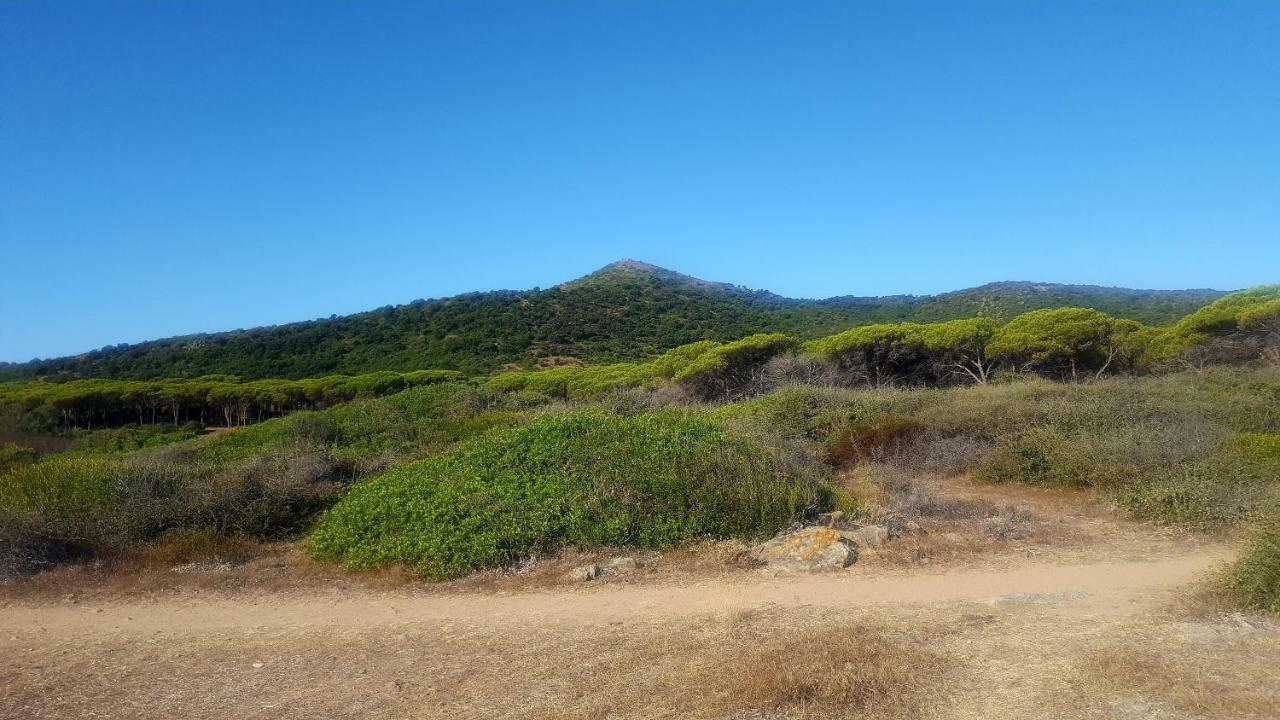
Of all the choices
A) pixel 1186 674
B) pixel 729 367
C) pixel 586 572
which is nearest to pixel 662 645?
pixel 586 572

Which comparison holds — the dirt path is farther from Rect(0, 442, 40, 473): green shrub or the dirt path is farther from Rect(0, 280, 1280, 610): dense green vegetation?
Rect(0, 442, 40, 473): green shrub

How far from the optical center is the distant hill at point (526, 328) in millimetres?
46781

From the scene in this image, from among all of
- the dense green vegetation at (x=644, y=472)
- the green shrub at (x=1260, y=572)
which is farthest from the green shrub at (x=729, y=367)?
the green shrub at (x=1260, y=572)

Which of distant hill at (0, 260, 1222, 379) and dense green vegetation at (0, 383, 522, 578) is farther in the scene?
distant hill at (0, 260, 1222, 379)

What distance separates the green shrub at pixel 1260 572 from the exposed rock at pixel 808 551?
2947 mm

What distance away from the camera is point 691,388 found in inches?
946

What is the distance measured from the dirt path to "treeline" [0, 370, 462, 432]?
2634 cm

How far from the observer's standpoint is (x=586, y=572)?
25.0 ft

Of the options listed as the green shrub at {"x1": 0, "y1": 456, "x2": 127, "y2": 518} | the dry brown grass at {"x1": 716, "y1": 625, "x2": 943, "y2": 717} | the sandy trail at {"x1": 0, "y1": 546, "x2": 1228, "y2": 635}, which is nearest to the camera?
the dry brown grass at {"x1": 716, "y1": 625, "x2": 943, "y2": 717}

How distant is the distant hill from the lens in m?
46.8

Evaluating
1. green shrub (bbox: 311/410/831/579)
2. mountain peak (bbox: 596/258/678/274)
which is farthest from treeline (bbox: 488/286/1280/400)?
mountain peak (bbox: 596/258/678/274)

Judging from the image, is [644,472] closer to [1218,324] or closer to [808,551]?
[808,551]

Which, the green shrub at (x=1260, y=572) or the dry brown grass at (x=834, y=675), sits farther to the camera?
the green shrub at (x=1260, y=572)

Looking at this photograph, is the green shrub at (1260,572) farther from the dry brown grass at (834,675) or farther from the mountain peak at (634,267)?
the mountain peak at (634,267)
